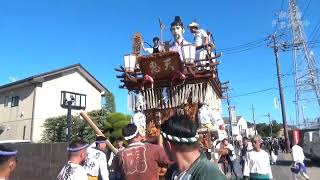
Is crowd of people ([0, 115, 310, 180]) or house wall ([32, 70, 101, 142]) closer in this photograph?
crowd of people ([0, 115, 310, 180])

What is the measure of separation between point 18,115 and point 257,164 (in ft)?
79.3

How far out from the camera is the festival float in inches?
279

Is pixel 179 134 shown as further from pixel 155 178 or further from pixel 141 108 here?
pixel 141 108

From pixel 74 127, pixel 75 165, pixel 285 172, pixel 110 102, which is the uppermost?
pixel 110 102

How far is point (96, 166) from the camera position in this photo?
18.9 feet

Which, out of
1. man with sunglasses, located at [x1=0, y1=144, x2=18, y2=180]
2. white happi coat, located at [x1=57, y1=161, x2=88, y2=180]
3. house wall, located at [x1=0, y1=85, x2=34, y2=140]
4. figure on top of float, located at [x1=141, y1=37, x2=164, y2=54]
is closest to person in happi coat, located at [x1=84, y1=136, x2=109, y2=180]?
white happi coat, located at [x1=57, y1=161, x2=88, y2=180]

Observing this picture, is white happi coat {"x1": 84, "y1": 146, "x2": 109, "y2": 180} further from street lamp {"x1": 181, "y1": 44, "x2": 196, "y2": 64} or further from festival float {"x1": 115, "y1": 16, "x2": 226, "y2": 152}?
street lamp {"x1": 181, "y1": 44, "x2": 196, "y2": 64}

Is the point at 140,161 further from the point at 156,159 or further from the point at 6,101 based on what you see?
the point at 6,101

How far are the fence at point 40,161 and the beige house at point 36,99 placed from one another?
12108 mm

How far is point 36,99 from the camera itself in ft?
87.4

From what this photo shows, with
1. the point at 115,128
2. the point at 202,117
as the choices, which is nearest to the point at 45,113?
the point at 115,128

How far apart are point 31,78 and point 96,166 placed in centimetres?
2228

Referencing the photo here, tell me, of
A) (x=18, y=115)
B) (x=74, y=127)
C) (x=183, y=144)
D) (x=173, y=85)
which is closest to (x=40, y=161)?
(x=173, y=85)

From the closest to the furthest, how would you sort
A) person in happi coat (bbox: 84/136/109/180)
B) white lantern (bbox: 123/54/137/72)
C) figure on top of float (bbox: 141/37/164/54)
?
person in happi coat (bbox: 84/136/109/180) < white lantern (bbox: 123/54/137/72) < figure on top of float (bbox: 141/37/164/54)
